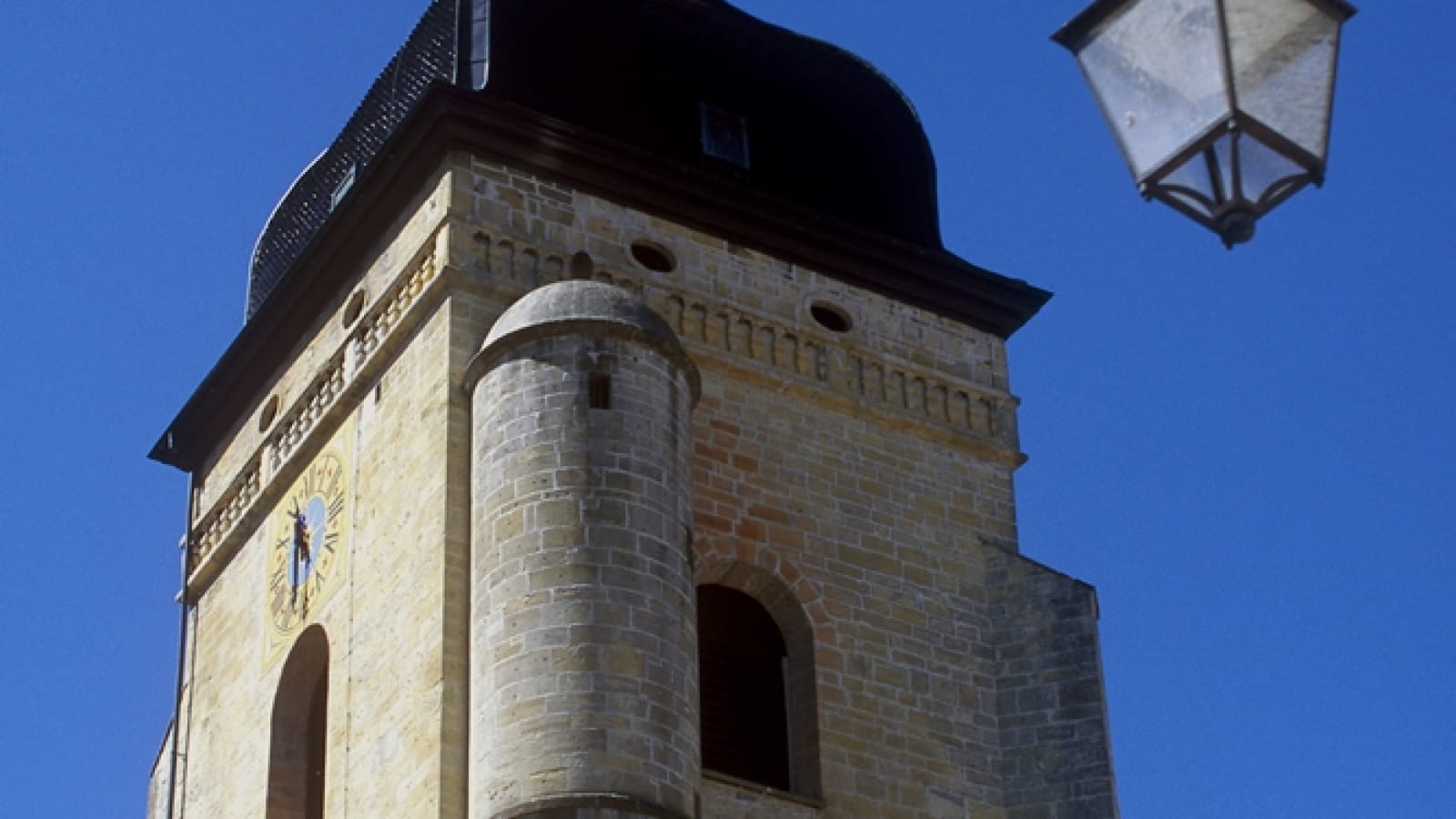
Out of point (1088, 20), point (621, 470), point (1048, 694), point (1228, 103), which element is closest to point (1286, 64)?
point (1228, 103)

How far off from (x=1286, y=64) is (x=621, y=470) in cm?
1182

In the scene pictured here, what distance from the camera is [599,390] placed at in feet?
62.2

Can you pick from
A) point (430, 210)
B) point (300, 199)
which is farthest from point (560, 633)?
point (300, 199)

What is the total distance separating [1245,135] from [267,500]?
16361mm

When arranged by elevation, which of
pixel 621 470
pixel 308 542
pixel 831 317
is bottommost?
pixel 621 470

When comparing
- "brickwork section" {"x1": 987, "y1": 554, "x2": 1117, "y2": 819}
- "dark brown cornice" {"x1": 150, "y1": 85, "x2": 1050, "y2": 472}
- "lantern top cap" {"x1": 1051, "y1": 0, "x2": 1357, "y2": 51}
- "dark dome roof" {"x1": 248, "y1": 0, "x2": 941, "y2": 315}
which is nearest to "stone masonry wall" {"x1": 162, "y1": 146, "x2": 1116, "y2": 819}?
"brickwork section" {"x1": 987, "y1": 554, "x2": 1117, "y2": 819}

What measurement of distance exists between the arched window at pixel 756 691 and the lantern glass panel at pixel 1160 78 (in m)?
12.8

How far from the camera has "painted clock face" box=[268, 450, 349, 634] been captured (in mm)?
21016

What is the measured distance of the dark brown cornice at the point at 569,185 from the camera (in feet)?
69.5

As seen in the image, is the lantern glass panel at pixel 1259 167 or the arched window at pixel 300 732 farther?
the arched window at pixel 300 732

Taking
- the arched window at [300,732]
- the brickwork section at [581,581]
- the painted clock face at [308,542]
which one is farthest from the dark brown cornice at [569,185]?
the arched window at [300,732]

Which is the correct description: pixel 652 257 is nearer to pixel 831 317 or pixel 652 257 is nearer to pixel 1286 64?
pixel 831 317

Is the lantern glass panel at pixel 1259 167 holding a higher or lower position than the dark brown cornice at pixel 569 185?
lower

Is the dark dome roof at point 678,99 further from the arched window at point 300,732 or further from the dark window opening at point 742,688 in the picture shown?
the arched window at point 300,732
